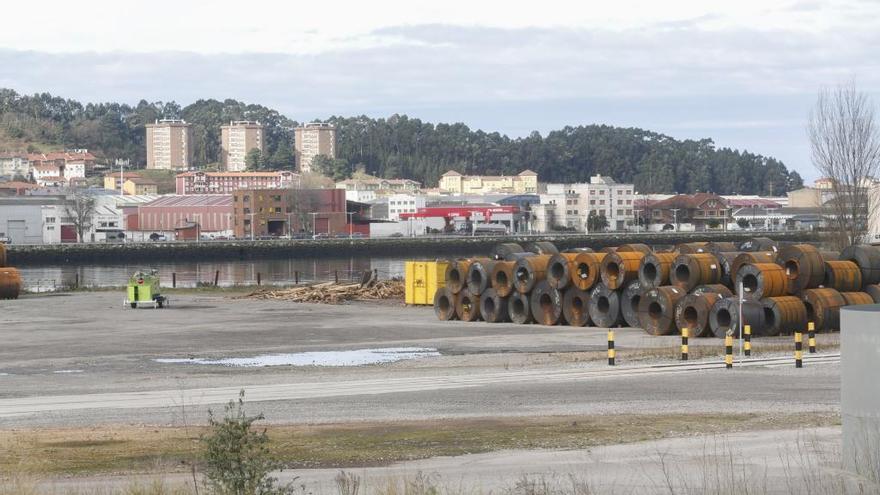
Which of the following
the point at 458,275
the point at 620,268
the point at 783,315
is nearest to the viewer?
the point at 783,315

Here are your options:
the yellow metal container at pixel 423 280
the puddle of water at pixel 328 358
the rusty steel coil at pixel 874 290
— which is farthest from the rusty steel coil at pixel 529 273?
the rusty steel coil at pixel 874 290

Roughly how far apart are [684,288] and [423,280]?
19015mm

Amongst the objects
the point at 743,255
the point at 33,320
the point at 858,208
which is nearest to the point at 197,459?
the point at 743,255

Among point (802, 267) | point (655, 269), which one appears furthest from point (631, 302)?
point (802, 267)

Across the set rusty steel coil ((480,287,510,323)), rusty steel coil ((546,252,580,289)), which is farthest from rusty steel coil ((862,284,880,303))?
rusty steel coil ((480,287,510,323))

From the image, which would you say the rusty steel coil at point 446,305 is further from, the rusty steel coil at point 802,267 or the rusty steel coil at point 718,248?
the rusty steel coil at point 802,267

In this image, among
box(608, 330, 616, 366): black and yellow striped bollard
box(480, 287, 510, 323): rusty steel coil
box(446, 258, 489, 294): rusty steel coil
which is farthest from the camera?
box(446, 258, 489, 294): rusty steel coil

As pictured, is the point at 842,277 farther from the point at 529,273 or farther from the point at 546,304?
the point at 529,273

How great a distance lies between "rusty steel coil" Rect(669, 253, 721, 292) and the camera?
1704 inches

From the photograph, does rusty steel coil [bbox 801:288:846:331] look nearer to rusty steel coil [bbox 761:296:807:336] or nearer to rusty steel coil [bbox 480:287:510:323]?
rusty steel coil [bbox 761:296:807:336]

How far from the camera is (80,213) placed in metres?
180

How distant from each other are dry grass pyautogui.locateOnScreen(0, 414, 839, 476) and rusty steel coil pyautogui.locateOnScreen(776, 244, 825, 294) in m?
20.6

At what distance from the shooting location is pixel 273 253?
168 metres

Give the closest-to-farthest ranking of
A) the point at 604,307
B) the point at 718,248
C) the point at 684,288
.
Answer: the point at 684,288 < the point at 604,307 < the point at 718,248
